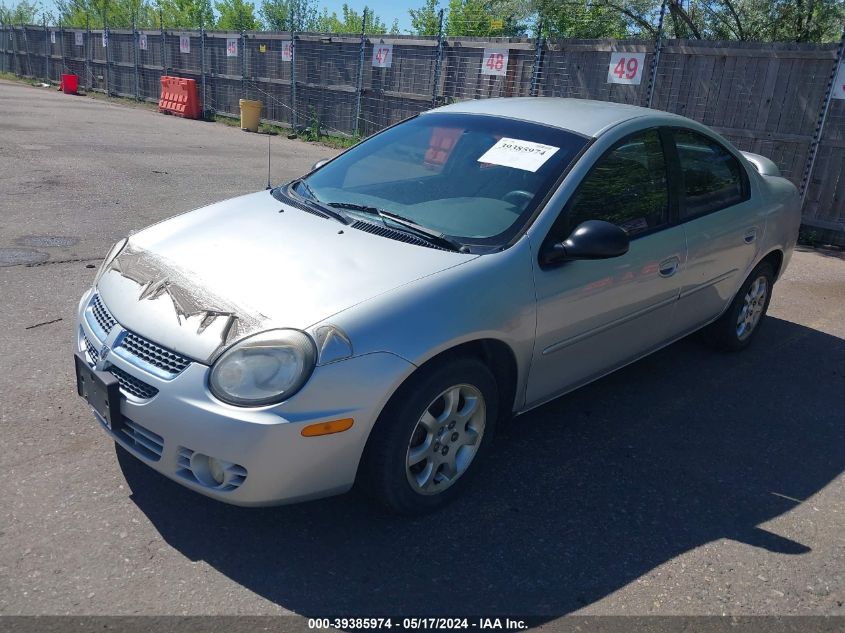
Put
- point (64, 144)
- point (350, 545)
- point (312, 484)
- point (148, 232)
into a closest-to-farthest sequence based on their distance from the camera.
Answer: point (312, 484), point (350, 545), point (148, 232), point (64, 144)

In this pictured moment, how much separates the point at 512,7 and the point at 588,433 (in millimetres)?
14997

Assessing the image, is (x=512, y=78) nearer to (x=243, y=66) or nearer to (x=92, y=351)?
(x=243, y=66)

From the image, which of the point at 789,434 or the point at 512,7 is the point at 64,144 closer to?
the point at 512,7

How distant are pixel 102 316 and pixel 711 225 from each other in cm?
346

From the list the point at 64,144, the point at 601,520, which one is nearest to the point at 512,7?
the point at 64,144

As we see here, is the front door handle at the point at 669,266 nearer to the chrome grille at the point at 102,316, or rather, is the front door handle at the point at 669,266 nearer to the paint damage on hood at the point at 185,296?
the paint damage on hood at the point at 185,296

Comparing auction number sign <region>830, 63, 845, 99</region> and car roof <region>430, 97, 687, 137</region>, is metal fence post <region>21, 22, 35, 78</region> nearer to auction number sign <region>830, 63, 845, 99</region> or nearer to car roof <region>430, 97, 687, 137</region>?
auction number sign <region>830, 63, 845, 99</region>

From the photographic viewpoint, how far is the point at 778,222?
526 centimetres

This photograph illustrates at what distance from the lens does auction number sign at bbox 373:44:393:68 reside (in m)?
16.1

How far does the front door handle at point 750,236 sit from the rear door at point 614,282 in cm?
93

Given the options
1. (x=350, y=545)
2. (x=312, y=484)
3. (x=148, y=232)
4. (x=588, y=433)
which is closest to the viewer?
(x=312, y=484)

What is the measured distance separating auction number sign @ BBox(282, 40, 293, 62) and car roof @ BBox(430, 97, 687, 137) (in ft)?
50.6

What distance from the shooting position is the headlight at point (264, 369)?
8.52 ft

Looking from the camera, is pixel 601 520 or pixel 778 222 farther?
pixel 778 222
